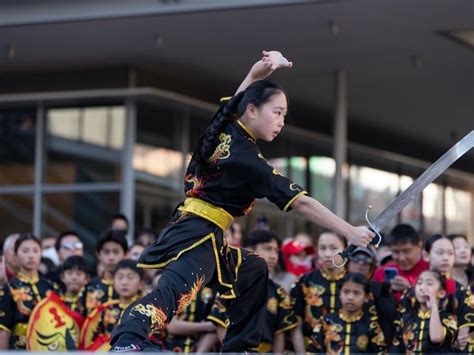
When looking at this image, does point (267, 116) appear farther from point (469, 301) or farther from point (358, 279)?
point (469, 301)

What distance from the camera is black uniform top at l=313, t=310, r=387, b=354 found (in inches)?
307

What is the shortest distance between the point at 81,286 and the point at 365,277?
2264 millimetres

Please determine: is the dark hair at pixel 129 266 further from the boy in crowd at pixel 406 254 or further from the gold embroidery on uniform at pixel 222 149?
the gold embroidery on uniform at pixel 222 149

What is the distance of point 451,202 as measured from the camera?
70.1 ft

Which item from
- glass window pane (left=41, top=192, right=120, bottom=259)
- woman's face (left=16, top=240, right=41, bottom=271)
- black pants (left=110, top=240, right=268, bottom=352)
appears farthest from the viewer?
glass window pane (left=41, top=192, right=120, bottom=259)

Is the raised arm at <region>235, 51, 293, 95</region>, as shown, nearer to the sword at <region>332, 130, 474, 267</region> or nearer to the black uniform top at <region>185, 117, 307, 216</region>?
the black uniform top at <region>185, 117, 307, 216</region>

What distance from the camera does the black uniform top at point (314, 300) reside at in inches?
318

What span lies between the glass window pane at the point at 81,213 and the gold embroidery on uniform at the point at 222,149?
27.6 ft

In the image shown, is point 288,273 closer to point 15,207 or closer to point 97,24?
point 97,24

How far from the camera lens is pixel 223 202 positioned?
618cm

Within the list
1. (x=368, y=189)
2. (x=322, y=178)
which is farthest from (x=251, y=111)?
(x=368, y=189)

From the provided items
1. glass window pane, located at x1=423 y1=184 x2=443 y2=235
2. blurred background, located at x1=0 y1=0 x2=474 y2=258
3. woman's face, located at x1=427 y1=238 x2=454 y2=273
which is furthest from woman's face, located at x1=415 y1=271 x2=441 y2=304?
glass window pane, located at x1=423 y1=184 x2=443 y2=235

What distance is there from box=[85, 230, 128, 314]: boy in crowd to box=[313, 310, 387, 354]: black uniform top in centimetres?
164

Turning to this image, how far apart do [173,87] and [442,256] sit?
7537mm
